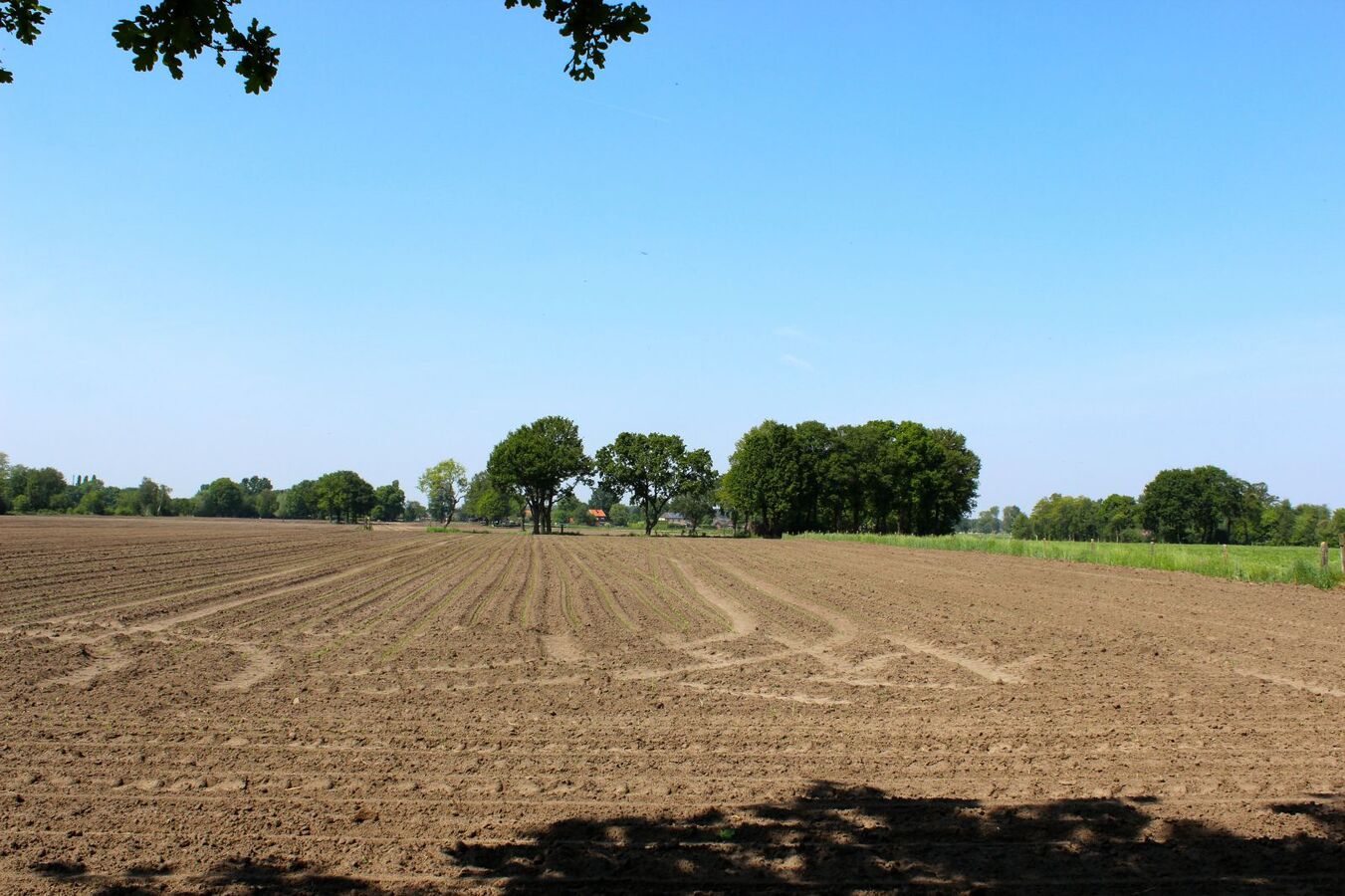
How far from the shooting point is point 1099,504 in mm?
152875

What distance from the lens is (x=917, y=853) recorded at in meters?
5.05

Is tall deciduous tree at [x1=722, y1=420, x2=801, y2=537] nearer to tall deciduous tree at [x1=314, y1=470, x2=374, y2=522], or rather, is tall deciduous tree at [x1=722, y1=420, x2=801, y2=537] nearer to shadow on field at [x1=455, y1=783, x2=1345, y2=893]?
tall deciduous tree at [x1=314, y1=470, x2=374, y2=522]

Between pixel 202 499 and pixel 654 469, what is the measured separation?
398ft

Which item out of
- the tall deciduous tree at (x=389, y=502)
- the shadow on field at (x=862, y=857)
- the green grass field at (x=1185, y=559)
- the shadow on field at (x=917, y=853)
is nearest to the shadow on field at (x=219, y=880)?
the shadow on field at (x=862, y=857)

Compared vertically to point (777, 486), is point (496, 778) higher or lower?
lower

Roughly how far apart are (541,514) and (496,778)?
105 m

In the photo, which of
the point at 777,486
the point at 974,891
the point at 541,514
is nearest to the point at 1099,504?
the point at 777,486

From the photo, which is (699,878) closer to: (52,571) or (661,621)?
(661,621)

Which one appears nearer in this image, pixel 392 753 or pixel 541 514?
pixel 392 753

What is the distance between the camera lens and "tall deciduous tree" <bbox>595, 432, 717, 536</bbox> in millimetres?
101625

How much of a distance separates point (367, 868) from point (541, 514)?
349 feet

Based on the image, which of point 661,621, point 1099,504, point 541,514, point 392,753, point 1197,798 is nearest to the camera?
point 1197,798

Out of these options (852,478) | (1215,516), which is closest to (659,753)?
(852,478)

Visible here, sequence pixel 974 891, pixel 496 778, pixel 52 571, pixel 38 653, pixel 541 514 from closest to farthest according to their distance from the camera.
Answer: pixel 974 891
pixel 496 778
pixel 38 653
pixel 52 571
pixel 541 514
